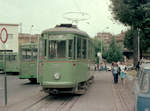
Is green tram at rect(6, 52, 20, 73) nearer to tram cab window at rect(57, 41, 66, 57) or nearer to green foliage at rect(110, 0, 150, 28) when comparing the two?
green foliage at rect(110, 0, 150, 28)

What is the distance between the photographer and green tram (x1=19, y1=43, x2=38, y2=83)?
1727 centimetres

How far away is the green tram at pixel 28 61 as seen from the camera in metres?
17.3

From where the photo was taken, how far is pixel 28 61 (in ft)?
57.4

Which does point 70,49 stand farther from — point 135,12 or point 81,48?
point 135,12

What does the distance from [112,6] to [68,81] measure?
8.77m

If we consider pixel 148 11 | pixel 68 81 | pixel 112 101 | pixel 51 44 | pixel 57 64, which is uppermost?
pixel 148 11

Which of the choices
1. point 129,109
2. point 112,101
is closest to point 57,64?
point 112,101

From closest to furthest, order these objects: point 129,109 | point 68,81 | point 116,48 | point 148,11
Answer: point 129,109, point 68,81, point 148,11, point 116,48

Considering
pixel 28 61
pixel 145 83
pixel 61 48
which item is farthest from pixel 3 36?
pixel 28 61

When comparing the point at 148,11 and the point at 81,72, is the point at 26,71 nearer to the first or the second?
the point at 81,72

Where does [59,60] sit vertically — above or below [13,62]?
above

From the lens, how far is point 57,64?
10.5m

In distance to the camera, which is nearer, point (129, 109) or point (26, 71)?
point (129, 109)

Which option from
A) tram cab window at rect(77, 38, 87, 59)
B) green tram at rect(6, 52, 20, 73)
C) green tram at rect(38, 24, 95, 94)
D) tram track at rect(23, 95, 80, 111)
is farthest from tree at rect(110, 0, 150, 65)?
green tram at rect(6, 52, 20, 73)
